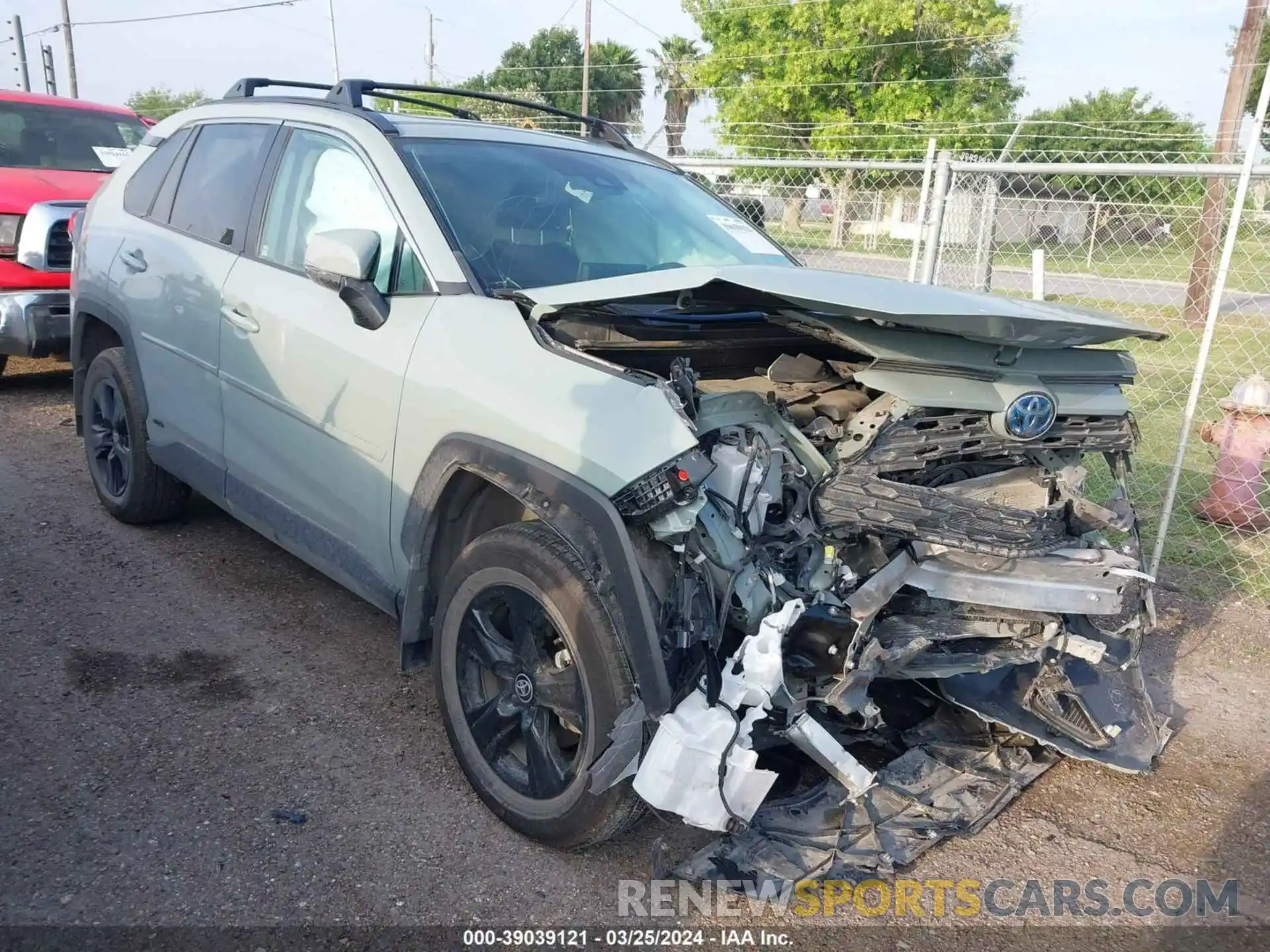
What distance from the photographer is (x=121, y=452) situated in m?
4.99

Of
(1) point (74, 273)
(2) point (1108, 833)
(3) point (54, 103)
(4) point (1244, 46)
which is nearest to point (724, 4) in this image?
(4) point (1244, 46)

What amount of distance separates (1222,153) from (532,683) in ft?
19.1

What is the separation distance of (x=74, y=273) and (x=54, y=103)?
4283mm

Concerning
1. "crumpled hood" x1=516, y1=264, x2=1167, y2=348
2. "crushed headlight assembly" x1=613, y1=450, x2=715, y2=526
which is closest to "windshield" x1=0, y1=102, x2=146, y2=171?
"crumpled hood" x1=516, y1=264, x2=1167, y2=348

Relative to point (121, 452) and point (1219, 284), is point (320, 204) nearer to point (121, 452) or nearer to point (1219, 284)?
point (121, 452)

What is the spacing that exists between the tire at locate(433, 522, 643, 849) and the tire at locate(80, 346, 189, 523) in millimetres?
2562

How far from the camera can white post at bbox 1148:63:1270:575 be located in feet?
14.6

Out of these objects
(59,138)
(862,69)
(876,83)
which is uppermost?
(862,69)

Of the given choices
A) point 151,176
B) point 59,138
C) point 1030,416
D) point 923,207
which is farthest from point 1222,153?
point 59,138

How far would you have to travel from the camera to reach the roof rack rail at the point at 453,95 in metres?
3.86

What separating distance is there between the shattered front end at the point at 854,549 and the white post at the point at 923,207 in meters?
3.26

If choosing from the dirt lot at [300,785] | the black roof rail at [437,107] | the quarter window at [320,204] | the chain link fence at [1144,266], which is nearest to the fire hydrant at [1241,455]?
the chain link fence at [1144,266]

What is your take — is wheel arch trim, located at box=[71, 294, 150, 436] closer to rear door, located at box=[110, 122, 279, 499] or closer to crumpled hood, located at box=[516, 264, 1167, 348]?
rear door, located at box=[110, 122, 279, 499]

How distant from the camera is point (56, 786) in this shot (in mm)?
2979
